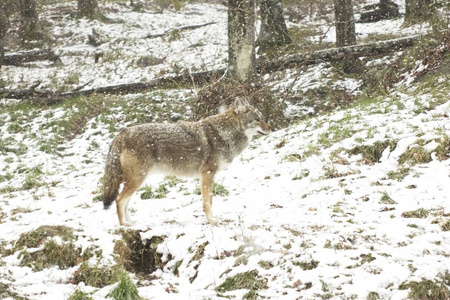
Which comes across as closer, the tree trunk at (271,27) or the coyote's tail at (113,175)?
the coyote's tail at (113,175)

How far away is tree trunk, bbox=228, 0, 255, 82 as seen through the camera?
1040 centimetres

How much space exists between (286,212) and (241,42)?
258 inches

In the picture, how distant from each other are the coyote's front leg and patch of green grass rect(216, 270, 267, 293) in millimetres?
1433

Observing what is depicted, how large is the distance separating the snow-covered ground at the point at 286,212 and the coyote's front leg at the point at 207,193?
127 mm

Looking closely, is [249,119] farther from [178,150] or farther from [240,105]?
[178,150]

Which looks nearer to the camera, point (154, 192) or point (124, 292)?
point (124, 292)

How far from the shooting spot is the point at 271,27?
1600 centimetres

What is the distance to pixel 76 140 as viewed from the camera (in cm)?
1134

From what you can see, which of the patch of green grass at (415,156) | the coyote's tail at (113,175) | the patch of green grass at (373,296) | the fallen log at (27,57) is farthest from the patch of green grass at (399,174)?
the fallen log at (27,57)

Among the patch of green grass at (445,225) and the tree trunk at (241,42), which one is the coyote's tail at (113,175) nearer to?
the patch of green grass at (445,225)

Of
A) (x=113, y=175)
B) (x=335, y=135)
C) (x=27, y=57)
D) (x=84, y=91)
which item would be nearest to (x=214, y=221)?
(x=113, y=175)

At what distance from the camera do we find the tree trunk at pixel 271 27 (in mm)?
15633

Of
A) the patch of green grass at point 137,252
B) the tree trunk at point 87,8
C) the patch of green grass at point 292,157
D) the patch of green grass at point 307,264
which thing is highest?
the tree trunk at point 87,8

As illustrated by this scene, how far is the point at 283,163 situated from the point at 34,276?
473 centimetres
